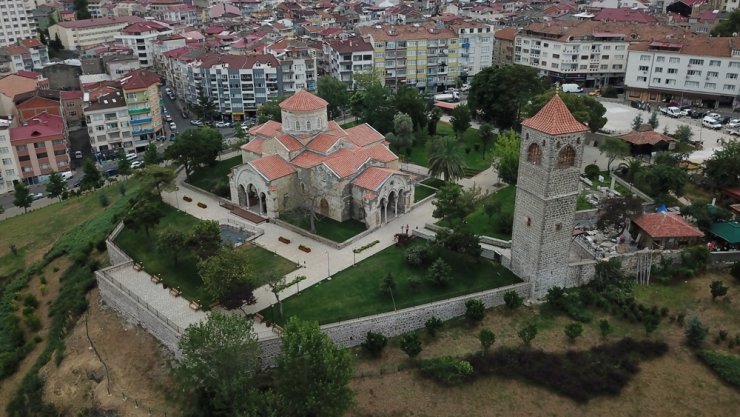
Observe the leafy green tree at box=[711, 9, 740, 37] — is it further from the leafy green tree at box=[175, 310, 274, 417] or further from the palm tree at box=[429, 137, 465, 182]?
the leafy green tree at box=[175, 310, 274, 417]

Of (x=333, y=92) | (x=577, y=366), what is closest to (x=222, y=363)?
(x=577, y=366)

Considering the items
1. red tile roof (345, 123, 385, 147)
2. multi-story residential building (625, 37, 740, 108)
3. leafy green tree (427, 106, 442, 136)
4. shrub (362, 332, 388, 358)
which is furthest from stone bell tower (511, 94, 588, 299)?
multi-story residential building (625, 37, 740, 108)

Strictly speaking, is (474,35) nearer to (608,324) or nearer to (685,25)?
(685,25)

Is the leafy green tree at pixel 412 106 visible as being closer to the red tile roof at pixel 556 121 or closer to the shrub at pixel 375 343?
the red tile roof at pixel 556 121

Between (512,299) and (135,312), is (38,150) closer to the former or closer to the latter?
(135,312)

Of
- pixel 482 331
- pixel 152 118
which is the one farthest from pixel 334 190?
pixel 152 118

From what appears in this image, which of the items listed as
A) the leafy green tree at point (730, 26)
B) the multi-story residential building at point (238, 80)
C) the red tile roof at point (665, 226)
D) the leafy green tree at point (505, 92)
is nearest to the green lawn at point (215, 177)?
the multi-story residential building at point (238, 80)

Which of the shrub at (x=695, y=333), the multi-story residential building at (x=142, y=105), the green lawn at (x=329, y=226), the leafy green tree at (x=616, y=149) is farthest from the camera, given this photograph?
the multi-story residential building at (x=142, y=105)
